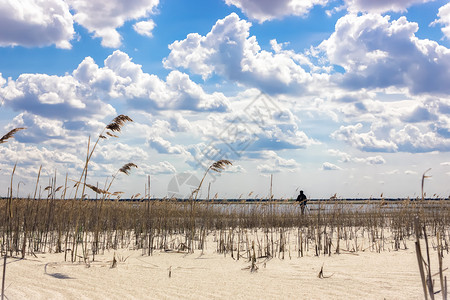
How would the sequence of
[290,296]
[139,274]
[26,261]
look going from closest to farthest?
[290,296], [139,274], [26,261]

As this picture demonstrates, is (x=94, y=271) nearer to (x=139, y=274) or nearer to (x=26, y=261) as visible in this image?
(x=139, y=274)

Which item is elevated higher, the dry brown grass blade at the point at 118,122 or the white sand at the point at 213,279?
the dry brown grass blade at the point at 118,122

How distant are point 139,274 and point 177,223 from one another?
493 cm

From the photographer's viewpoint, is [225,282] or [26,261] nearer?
[225,282]

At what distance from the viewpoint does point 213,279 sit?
403 cm

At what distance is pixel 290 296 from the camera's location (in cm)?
336

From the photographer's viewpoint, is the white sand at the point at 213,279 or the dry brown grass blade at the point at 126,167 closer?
the white sand at the point at 213,279

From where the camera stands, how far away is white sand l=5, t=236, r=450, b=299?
3.40m

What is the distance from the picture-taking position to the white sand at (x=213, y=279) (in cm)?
340

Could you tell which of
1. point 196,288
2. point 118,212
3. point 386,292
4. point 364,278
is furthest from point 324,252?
point 118,212

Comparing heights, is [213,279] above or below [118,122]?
below

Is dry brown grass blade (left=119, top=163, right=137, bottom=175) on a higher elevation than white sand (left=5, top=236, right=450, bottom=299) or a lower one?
higher

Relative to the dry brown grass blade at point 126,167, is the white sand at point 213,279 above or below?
below

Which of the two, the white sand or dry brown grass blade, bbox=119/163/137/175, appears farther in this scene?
dry brown grass blade, bbox=119/163/137/175
